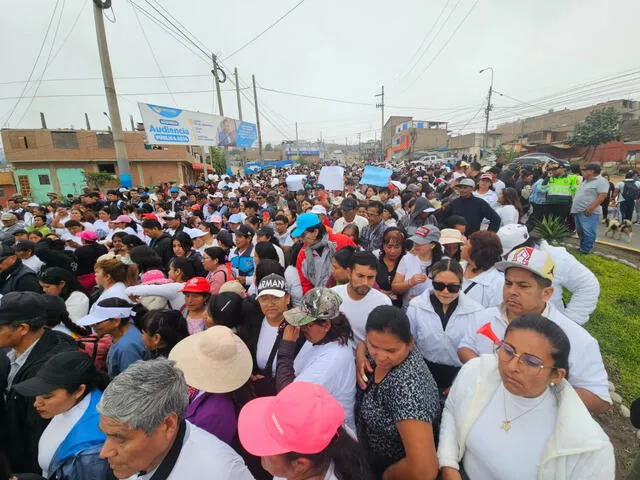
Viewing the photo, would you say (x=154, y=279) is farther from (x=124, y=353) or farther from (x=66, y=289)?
(x=124, y=353)

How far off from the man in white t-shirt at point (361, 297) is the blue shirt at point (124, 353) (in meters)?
1.75

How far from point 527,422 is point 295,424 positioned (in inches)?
46.1

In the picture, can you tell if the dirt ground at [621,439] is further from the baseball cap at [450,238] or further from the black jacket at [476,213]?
the black jacket at [476,213]

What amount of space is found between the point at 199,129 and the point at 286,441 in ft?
67.0

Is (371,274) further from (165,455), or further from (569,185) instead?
(569,185)

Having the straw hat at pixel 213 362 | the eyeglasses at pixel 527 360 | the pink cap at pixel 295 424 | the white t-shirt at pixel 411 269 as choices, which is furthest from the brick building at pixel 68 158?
the eyeglasses at pixel 527 360

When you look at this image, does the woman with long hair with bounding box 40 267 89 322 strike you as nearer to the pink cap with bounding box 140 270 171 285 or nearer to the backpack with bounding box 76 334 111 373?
A: the pink cap with bounding box 140 270 171 285

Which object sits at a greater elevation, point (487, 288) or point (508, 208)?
point (508, 208)

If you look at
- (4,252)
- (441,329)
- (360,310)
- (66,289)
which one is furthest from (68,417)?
(4,252)

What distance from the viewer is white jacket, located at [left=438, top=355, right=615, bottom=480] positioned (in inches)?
52.9

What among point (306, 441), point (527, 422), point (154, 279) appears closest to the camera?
point (306, 441)

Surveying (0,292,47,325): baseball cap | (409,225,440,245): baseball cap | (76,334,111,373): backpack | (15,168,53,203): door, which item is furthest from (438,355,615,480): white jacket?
(15,168,53,203): door

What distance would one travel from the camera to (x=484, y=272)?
298cm

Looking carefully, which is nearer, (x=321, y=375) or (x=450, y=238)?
(x=321, y=375)
